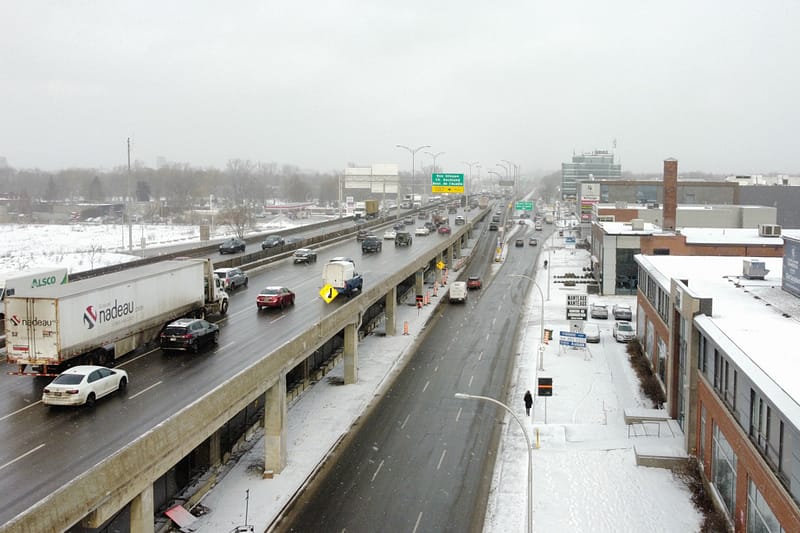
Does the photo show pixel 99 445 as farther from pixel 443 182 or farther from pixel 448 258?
pixel 443 182

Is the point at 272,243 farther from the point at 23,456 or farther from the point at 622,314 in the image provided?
the point at 23,456

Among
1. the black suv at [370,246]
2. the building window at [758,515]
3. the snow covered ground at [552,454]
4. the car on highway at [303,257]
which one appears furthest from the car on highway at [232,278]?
the building window at [758,515]

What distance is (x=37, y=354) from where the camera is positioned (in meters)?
23.1

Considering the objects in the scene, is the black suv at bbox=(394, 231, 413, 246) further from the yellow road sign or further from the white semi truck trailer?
the white semi truck trailer

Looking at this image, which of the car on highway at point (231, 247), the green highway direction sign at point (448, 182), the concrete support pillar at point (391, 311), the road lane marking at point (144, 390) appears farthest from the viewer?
the green highway direction sign at point (448, 182)

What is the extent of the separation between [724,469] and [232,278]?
31905 mm

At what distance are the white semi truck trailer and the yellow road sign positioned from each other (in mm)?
8792

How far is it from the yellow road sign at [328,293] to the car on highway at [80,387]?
19.4 m

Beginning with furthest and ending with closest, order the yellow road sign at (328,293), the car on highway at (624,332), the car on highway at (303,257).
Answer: the car on highway at (303,257), the car on highway at (624,332), the yellow road sign at (328,293)

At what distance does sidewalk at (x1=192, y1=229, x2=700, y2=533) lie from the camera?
23.4 meters

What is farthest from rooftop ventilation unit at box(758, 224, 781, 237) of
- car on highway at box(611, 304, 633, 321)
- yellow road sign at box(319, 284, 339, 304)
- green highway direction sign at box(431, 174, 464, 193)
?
yellow road sign at box(319, 284, 339, 304)

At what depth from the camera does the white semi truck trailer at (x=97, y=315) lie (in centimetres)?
2305

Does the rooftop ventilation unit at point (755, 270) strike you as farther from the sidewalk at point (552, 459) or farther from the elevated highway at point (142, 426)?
the elevated highway at point (142, 426)

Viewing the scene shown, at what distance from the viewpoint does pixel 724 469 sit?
2358cm
